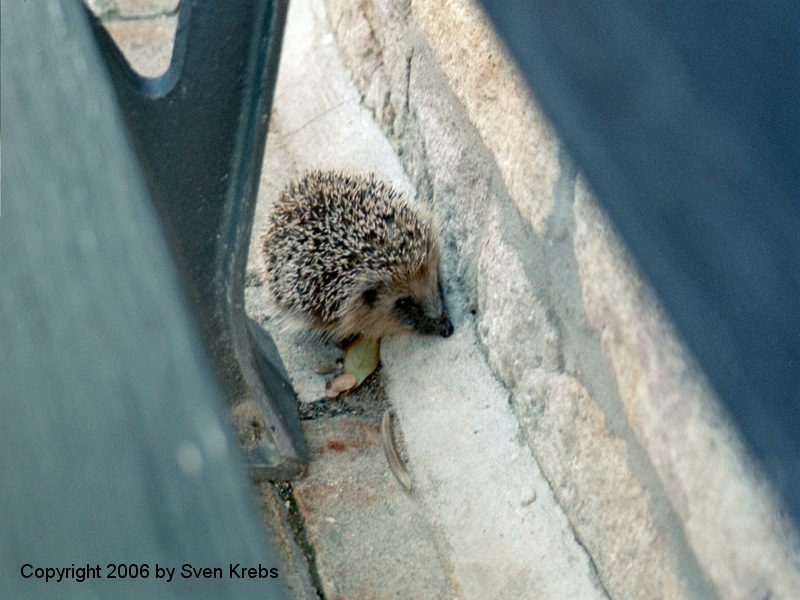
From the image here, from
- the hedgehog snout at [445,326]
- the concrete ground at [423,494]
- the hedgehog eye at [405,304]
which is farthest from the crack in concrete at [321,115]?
the hedgehog snout at [445,326]

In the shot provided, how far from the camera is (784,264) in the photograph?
1676mm

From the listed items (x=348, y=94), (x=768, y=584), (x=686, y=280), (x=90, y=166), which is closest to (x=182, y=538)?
(x=90, y=166)

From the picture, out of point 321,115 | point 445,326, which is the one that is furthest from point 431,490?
point 321,115

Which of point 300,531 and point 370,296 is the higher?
point 370,296

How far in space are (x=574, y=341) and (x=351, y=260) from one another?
1.35 meters

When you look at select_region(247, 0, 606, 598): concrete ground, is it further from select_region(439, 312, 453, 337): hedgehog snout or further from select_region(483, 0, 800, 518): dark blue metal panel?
select_region(483, 0, 800, 518): dark blue metal panel

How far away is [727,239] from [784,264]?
0.16 m

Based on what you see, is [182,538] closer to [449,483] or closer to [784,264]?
[784,264]

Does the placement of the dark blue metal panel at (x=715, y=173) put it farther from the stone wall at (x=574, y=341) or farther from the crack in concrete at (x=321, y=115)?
the crack in concrete at (x=321, y=115)

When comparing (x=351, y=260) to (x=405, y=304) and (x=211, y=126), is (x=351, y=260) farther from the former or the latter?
(x=211, y=126)
